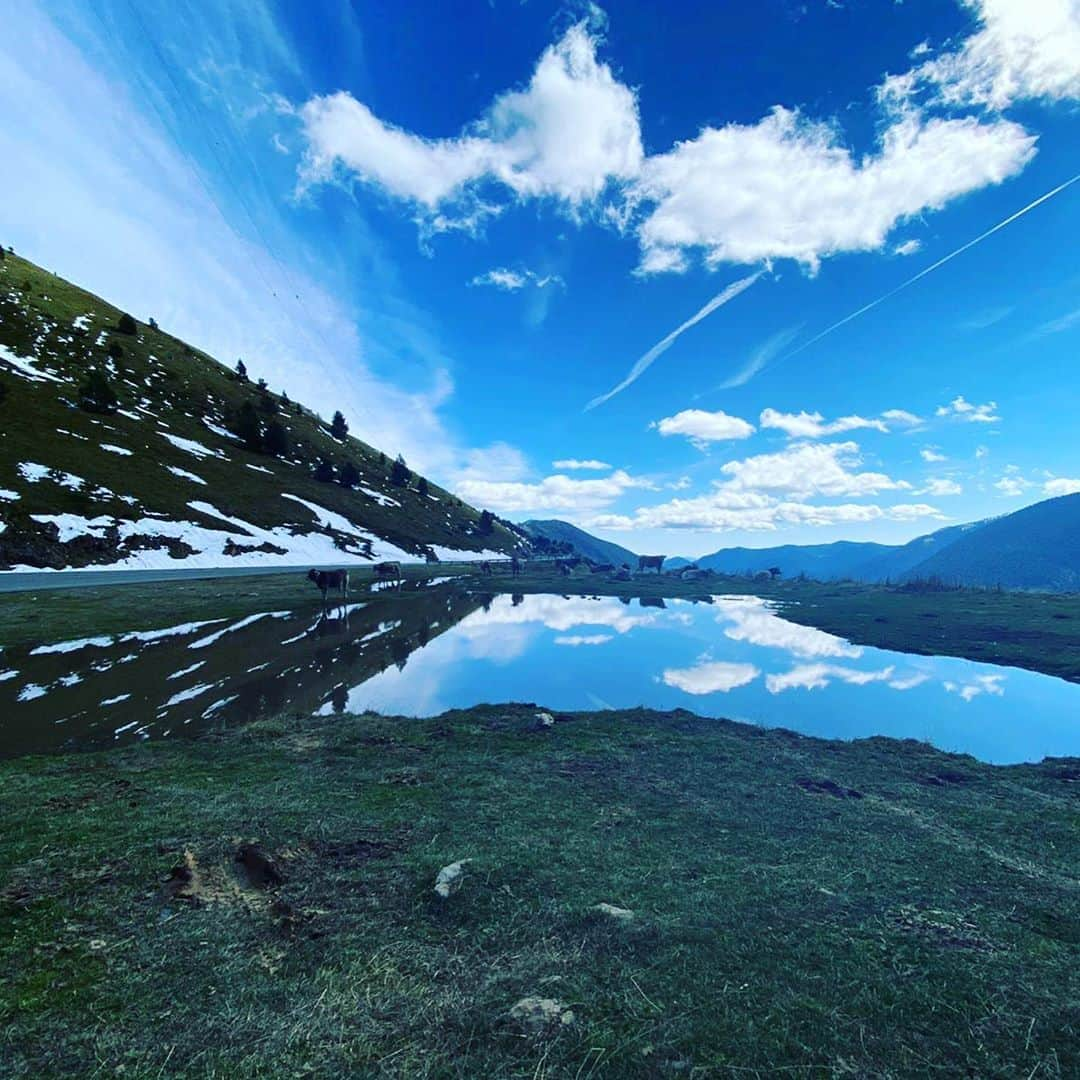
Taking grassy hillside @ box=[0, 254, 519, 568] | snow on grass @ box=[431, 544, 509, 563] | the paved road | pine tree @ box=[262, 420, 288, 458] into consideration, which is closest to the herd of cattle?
the paved road

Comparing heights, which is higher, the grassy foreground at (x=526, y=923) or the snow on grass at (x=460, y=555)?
the snow on grass at (x=460, y=555)

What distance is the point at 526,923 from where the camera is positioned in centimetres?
728

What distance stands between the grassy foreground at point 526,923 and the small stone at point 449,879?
0.27m

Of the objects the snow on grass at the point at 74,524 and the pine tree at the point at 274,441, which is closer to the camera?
the snow on grass at the point at 74,524

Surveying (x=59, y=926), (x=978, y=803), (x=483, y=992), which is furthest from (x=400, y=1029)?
(x=978, y=803)

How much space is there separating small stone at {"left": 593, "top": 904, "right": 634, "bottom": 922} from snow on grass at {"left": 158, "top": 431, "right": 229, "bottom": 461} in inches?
4424

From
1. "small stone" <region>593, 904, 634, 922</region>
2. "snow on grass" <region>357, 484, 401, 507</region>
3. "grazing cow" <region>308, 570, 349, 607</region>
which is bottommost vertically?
"small stone" <region>593, 904, 634, 922</region>

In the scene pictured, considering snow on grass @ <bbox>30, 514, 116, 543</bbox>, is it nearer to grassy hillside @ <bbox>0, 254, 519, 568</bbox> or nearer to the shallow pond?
grassy hillside @ <bbox>0, 254, 519, 568</bbox>

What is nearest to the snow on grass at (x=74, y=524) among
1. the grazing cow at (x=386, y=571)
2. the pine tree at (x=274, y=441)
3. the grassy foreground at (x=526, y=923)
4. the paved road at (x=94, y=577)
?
the paved road at (x=94, y=577)

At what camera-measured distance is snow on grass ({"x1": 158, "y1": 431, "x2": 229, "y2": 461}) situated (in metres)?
98.2

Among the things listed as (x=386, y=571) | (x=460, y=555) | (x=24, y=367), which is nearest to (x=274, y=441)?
(x=24, y=367)

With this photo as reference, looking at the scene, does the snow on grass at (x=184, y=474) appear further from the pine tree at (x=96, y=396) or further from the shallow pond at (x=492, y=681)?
the shallow pond at (x=492, y=681)

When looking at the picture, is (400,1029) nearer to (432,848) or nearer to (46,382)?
(432,848)

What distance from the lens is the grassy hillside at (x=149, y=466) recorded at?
2330 inches
